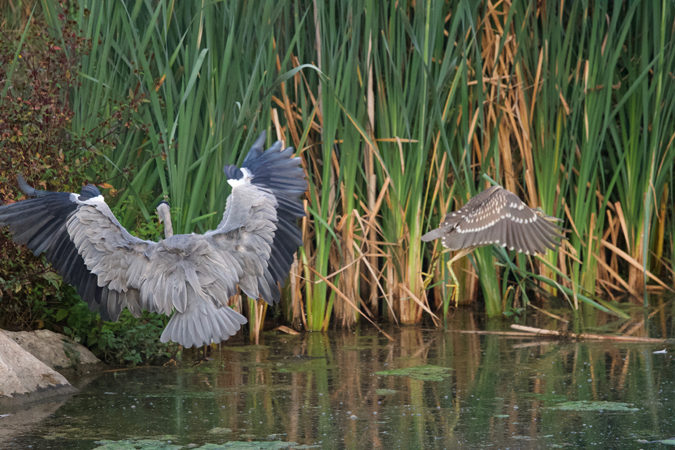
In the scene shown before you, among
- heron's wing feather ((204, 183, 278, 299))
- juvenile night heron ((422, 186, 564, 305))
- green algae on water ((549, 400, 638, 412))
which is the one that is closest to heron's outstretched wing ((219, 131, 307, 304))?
heron's wing feather ((204, 183, 278, 299))

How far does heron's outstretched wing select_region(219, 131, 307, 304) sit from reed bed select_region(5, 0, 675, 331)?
18.6 inches

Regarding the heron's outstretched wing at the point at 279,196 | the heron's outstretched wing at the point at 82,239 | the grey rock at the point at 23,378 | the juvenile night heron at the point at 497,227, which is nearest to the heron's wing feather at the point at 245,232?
the heron's outstretched wing at the point at 279,196

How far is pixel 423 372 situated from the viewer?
188 inches

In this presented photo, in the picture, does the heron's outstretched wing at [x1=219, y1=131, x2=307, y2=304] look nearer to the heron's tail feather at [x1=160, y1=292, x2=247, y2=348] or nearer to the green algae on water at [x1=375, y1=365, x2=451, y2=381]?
the heron's tail feather at [x1=160, y1=292, x2=247, y2=348]

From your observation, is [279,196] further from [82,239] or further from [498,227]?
[498,227]

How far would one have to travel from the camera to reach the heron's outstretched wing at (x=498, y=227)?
17.6ft

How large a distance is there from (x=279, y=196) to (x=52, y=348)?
1559mm

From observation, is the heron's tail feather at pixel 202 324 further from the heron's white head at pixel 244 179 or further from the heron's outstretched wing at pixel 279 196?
the heron's white head at pixel 244 179

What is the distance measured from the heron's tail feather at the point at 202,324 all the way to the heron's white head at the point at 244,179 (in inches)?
24.4

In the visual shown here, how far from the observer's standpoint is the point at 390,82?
5.71 m

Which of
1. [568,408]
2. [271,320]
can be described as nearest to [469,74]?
[271,320]

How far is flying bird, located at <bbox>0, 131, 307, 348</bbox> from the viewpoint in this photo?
4.17 meters

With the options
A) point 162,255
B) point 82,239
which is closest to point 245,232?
point 162,255

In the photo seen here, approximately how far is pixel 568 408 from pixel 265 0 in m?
2.93
